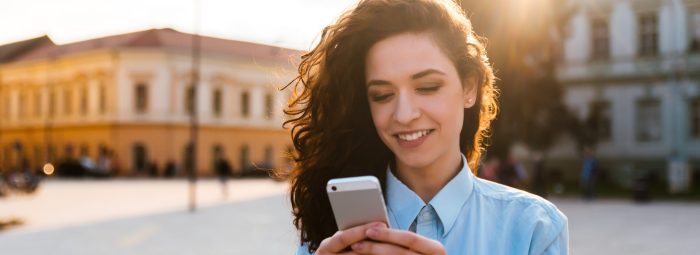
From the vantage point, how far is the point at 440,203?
85.9 inches

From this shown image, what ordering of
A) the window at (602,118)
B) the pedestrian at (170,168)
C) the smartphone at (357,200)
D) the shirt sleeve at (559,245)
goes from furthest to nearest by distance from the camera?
the pedestrian at (170,168), the window at (602,118), the shirt sleeve at (559,245), the smartphone at (357,200)

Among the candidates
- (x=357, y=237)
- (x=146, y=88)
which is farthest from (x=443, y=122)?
(x=146, y=88)

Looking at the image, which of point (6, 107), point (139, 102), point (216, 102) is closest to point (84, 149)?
point (139, 102)

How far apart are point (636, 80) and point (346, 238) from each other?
121ft

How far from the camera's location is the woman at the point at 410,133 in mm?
2146

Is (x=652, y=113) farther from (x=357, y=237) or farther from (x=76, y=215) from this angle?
(x=357, y=237)

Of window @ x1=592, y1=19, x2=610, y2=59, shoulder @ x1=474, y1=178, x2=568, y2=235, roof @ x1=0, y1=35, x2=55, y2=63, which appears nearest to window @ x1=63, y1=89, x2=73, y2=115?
roof @ x1=0, y1=35, x2=55, y2=63

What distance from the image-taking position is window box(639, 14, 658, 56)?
36375mm

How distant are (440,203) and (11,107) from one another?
66.1 m

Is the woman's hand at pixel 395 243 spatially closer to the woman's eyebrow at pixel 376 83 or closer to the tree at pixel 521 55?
the woman's eyebrow at pixel 376 83

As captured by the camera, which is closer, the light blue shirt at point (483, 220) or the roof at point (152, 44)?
the light blue shirt at point (483, 220)

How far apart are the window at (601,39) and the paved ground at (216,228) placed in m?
13.7

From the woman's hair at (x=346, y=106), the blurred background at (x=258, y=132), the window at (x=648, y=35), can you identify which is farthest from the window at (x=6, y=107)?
the woman's hair at (x=346, y=106)

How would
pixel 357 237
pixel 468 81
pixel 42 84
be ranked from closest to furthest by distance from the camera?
pixel 357 237, pixel 468 81, pixel 42 84
